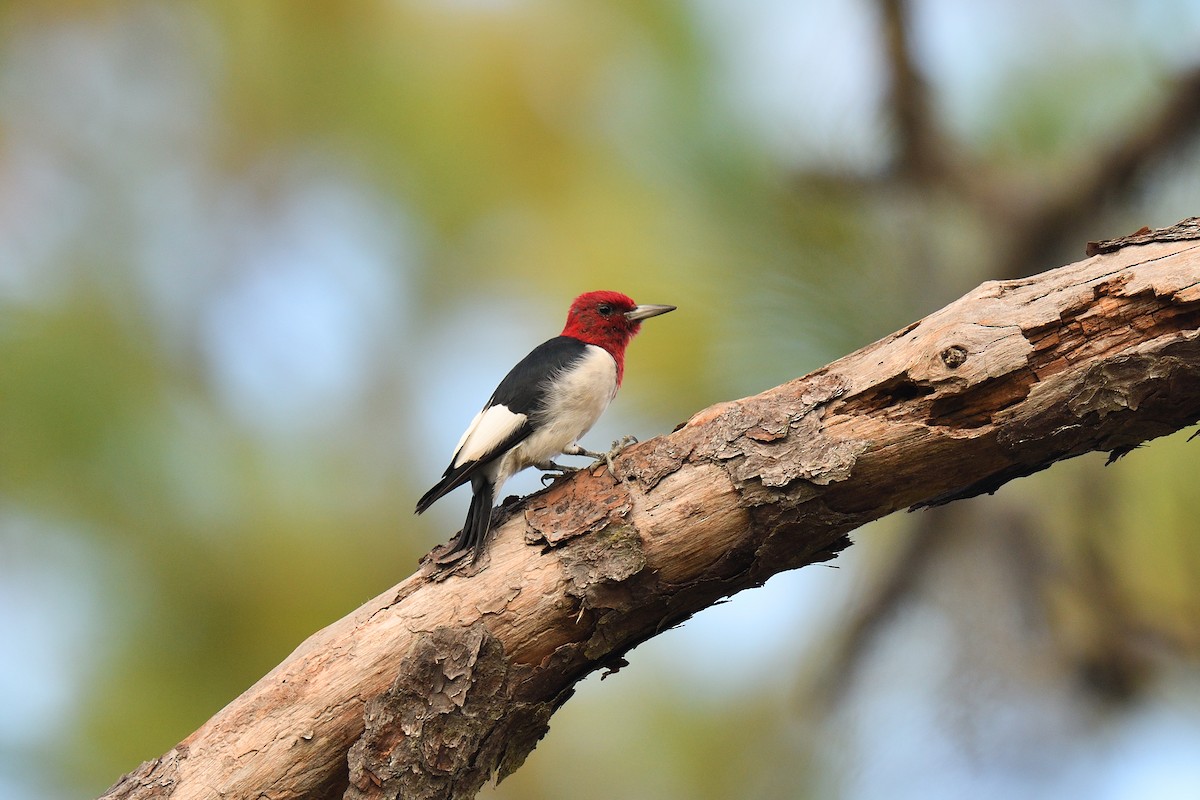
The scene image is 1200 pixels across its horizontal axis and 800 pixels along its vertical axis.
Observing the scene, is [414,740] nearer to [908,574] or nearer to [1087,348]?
[1087,348]

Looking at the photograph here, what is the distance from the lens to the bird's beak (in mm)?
2676

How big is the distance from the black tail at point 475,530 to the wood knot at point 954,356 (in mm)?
840

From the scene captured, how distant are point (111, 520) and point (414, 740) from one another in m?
1.66

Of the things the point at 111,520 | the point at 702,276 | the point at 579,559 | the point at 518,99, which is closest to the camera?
the point at 579,559

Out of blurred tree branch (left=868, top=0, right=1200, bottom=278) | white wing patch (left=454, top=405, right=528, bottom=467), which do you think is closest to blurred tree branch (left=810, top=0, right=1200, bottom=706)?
blurred tree branch (left=868, top=0, right=1200, bottom=278)

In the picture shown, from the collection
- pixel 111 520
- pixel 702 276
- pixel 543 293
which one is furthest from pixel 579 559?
pixel 111 520

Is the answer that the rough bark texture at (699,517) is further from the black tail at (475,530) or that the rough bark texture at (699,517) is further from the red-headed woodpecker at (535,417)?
the red-headed woodpecker at (535,417)

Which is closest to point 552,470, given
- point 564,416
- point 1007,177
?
point 564,416

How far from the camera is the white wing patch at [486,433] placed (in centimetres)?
222

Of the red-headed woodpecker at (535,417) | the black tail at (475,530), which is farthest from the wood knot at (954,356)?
the black tail at (475,530)

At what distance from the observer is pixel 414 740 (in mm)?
1751

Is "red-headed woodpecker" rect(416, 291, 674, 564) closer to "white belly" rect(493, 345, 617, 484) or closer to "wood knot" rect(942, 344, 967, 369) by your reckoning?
"white belly" rect(493, 345, 617, 484)

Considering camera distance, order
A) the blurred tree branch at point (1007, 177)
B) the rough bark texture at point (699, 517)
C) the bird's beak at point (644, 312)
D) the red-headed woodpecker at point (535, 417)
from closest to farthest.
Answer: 1. the rough bark texture at point (699, 517)
2. the red-headed woodpecker at point (535, 417)
3. the blurred tree branch at point (1007, 177)
4. the bird's beak at point (644, 312)

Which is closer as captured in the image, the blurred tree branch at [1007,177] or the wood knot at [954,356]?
the wood knot at [954,356]
